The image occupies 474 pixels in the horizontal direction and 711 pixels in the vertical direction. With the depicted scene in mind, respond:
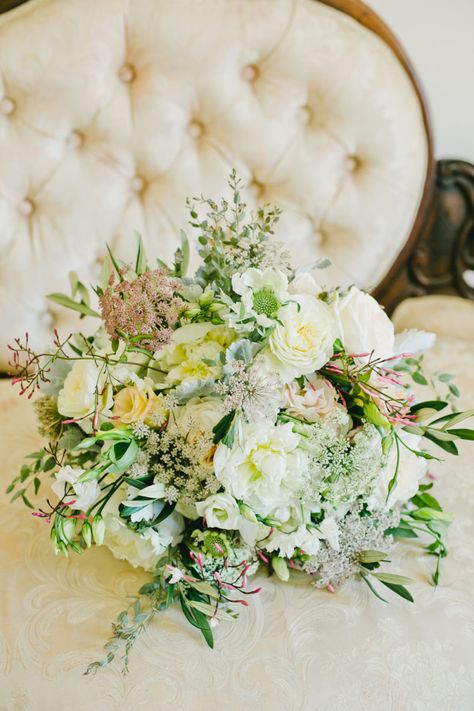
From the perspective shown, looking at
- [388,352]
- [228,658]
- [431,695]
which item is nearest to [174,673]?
[228,658]

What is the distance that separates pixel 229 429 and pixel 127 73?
103cm

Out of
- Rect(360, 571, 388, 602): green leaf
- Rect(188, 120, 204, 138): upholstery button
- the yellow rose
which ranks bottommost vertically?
Rect(360, 571, 388, 602): green leaf

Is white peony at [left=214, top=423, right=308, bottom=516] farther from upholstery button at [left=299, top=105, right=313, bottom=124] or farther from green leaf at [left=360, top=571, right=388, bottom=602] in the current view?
upholstery button at [left=299, top=105, right=313, bottom=124]

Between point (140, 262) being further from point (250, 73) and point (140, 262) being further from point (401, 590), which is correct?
point (250, 73)

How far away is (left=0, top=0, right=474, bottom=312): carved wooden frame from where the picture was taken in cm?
160

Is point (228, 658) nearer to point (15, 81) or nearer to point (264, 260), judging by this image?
point (264, 260)

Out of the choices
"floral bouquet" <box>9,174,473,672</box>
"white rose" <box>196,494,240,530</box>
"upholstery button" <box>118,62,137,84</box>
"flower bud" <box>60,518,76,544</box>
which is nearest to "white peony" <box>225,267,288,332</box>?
"floral bouquet" <box>9,174,473,672</box>

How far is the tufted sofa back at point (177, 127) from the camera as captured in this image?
4.64 ft

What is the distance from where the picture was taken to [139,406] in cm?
82

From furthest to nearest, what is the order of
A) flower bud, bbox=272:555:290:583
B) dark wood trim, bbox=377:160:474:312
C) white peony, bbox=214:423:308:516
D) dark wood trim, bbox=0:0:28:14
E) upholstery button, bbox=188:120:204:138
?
dark wood trim, bbox=377:160:474:312
upholstery button, bbox=188:120:204:138
dark wood trim, bbox=0:0:28:14
flower bud, bbox=272:555:290:583
white peony, bbox=214:423:308:516

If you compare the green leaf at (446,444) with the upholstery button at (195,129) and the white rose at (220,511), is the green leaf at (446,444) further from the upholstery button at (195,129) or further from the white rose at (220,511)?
the upholstery button at (195,129)

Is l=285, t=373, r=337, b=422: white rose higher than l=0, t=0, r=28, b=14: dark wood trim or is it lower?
lower

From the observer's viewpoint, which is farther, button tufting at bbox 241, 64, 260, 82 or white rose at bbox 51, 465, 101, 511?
button tufting at bbox 241, 64, 260, 82

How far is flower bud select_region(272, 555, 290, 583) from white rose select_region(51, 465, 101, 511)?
257 millimetres
